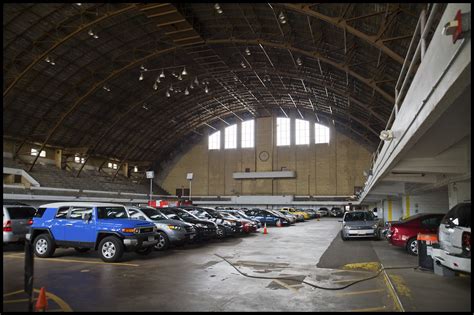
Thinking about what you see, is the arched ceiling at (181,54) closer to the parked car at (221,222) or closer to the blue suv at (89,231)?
the parked car at (221,222)

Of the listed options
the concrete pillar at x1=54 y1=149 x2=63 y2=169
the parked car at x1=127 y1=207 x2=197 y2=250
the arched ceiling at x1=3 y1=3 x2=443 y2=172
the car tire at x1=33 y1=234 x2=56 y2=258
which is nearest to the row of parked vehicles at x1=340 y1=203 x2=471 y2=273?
the parked car at x1=127 y1=207 x2=197 y2=250

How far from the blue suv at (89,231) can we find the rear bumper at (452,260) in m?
8.28

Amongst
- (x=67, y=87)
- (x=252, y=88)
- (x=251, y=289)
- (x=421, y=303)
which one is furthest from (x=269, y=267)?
(x=252, y=88)

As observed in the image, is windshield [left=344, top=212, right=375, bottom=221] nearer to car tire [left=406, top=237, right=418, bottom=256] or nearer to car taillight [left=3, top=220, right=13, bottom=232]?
car tire [left=406, top=237, right=418, bottom=256]

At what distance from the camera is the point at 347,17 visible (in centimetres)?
2380

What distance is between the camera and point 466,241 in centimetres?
709

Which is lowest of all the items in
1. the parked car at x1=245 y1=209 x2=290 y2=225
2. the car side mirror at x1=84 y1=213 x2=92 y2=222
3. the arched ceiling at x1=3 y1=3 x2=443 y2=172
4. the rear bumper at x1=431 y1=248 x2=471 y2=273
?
the parked car at x1=245 y1=209 x2=290 y2=225

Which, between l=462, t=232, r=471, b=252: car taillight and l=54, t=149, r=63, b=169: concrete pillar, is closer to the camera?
l=462, t=232, r=471, b=252: car taillight

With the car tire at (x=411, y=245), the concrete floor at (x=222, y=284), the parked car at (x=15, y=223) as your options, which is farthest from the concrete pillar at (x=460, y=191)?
the parked car at (x=15, y=223)

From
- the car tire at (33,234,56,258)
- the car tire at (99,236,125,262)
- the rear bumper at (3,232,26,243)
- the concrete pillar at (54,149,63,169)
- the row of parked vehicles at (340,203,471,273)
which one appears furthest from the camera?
the concrete pillar at (54,149,63,169)

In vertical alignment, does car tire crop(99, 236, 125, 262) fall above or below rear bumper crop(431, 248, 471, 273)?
below

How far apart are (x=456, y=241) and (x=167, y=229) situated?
33.8 feet

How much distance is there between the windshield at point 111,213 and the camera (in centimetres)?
1267

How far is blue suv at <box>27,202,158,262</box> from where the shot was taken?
39.2 feet
